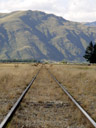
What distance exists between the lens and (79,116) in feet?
23.0

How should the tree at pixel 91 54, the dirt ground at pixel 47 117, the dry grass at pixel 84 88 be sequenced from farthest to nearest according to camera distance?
the tree at pixel 91 54, the dry grass at pixel 84 88, the dirt ground at pixel 47 117

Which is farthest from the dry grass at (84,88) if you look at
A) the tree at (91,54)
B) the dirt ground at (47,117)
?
the tree at (91,54)

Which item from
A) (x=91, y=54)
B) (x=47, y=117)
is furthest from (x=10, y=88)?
(x=91, y=54)

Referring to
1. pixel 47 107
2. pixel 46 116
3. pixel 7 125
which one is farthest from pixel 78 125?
pixel 47 107

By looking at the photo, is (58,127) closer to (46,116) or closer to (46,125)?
(46,125)

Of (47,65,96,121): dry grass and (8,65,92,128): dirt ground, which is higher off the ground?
(8,65,92,128): dirt ground

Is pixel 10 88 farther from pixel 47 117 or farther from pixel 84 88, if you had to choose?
pixel 47 117

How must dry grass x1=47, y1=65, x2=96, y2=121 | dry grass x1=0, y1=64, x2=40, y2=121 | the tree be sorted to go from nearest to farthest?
dry grass x1=0, y1=64, x2=40, y2=121
dry grass x1=47, y1=65, x2=96, y2=121
the tree

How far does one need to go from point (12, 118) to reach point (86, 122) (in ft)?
7.19

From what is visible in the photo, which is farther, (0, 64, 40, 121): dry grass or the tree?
the tree

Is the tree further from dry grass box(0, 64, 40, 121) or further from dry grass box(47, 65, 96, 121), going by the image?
dry grass box(0, 64, 40, 121)

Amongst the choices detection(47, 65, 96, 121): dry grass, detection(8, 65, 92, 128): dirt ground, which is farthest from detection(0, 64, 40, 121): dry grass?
detection(47, 65, 96, 121): dry grass

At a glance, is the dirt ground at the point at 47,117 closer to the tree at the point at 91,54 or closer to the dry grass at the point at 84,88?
the dry grass at the point at 84,88

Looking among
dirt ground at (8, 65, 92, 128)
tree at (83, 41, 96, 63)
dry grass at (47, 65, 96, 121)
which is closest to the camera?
dirt ground at (8, 65, 92, 128)
